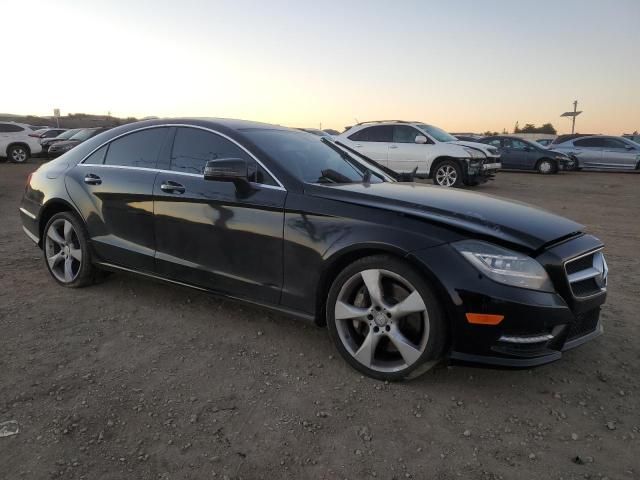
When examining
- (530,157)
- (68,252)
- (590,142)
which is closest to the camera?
(68,252)

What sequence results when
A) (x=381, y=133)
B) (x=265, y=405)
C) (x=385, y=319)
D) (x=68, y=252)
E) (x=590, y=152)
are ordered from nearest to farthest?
(x=265, y=405) < (x=385, y=319) < (x=68, y=252) < (x=381, y=133) < (x=590, y=152)

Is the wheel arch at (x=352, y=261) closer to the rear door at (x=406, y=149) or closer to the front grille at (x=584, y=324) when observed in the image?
the front grille at (x=584, y=324)

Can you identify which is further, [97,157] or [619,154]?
[619,154]

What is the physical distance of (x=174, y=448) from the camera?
2.40 m

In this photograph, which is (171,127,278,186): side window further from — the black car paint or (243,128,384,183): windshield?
the black car paint

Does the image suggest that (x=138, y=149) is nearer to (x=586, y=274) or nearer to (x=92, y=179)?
(x=92, y=179)

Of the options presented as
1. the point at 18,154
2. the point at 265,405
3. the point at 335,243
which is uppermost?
the point at 18,154

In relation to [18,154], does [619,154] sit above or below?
above

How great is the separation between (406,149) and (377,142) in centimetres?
76

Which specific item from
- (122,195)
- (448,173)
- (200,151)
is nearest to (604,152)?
(448,173)

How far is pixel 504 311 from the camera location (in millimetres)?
2650

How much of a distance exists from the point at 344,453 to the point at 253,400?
66 centimetres

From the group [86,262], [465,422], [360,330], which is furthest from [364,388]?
[86,262]

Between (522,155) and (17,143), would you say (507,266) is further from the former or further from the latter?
(17,143)
